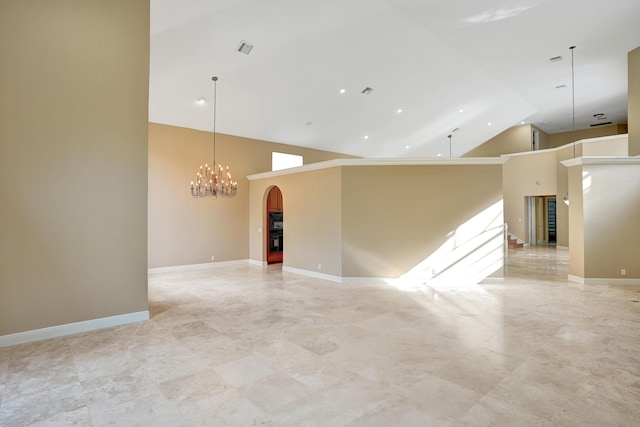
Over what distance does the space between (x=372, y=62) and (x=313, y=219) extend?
3820mm

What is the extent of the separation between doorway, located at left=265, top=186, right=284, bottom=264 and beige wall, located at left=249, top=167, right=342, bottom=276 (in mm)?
484

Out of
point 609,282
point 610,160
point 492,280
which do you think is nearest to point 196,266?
point 492,280

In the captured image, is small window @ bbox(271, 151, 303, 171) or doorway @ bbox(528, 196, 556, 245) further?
doorway @ bbox(528, 196, 556, 245)

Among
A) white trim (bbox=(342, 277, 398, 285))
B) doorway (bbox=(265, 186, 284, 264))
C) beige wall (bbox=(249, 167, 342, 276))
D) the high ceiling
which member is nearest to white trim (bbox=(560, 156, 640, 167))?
the high ceiling

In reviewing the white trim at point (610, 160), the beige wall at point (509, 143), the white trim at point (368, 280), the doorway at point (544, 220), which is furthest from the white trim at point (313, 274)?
the beige wall at point (509, 143)

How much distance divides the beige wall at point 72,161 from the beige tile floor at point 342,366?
54 centimetres

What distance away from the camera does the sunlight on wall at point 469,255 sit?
628 centimetres

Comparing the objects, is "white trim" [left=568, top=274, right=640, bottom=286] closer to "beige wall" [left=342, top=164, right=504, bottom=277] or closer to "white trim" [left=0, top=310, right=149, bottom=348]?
"beige wall" [left=342, top=164, right=504, bottom=277]

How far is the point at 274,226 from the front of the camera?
9039 mm

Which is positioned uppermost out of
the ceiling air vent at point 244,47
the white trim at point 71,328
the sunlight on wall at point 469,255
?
the ceiling air vent at point 244,47

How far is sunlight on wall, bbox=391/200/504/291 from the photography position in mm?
6281

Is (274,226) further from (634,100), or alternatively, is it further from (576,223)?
(634,100)

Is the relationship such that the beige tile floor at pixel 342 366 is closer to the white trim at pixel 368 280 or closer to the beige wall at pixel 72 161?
the beige wall at pixel 72 161

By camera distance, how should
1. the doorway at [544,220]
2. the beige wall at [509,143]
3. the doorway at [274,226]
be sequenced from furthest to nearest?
the doorway at [544,220] → the beige wall at [509,143] → the doorway at [274,226]
